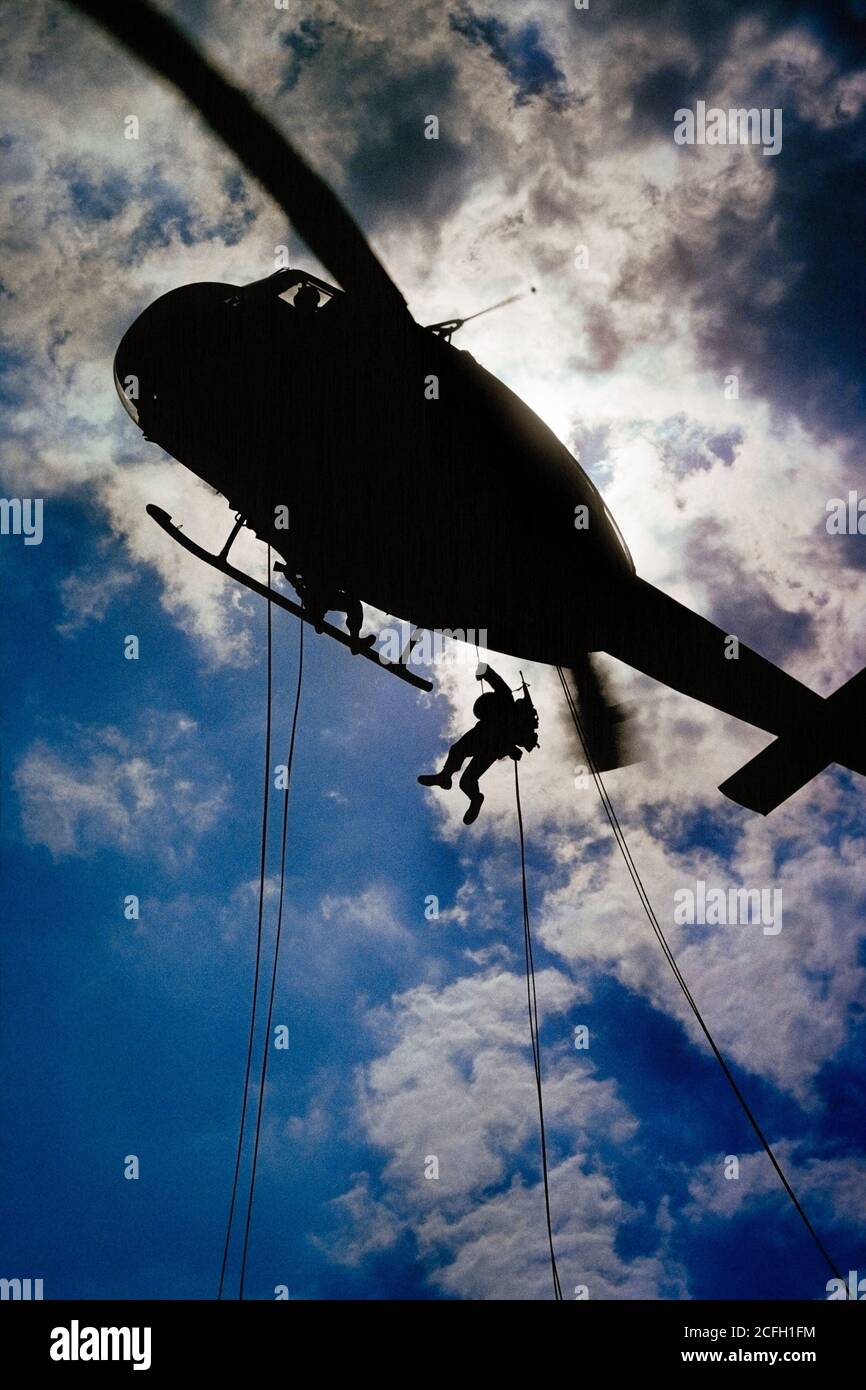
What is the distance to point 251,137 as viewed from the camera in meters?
5.79

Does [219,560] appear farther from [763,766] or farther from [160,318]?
[763,766]

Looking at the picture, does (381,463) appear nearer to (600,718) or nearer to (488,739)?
(488,739)

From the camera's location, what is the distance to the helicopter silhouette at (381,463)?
8.30m

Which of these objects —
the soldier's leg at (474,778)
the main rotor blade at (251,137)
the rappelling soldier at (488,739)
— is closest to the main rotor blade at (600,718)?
the rappelling soldier at (488,739)

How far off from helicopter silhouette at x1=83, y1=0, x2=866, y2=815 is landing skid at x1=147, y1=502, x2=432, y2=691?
0.07 ft

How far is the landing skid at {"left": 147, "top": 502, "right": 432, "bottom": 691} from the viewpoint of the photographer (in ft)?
27.2

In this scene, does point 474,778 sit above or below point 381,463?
below

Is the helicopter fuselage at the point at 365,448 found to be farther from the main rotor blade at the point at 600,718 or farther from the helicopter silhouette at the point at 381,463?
the main rotor blade at the point at 600,718

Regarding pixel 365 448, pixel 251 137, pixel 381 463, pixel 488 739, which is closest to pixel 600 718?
pixel 488 739

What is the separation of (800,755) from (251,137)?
8.69 meters

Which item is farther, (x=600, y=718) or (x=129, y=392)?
(x=600, y=718)

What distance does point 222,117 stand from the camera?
5691 millimetres
